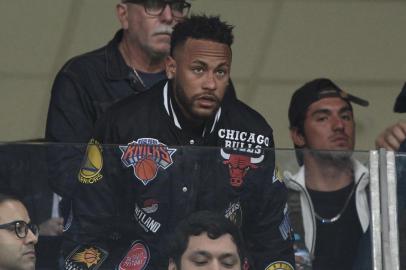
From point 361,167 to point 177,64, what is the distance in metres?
1.05

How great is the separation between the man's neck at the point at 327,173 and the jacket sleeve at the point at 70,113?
1.18 meters

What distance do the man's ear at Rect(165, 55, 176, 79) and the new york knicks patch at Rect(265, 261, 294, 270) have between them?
1.04m

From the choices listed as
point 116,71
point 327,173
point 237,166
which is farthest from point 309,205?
point 116,71

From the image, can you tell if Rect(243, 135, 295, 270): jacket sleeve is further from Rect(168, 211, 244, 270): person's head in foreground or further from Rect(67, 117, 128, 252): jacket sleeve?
Rect(67, 117, 128, 252): jacket sleeve

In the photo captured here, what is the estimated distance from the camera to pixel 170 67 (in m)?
5.85

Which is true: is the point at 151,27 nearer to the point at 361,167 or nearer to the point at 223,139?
the point at 223,139

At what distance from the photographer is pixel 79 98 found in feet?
20.2

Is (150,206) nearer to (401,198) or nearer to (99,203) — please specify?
(99,203)

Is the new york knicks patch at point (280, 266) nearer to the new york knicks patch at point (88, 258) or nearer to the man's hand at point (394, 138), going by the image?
A: the new york knicks patch at point (88, 258)

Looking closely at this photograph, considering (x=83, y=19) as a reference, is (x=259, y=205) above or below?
below

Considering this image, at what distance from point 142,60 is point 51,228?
1.44 m

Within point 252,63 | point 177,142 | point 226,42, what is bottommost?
point 177,142

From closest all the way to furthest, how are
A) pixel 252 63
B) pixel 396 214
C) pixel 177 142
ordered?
1. pixel 396 214
2. pixel 177 142
3. pixel 252 63

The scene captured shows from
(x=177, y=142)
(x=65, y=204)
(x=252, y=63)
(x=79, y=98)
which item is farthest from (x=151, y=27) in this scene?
(x=252, y=63)
